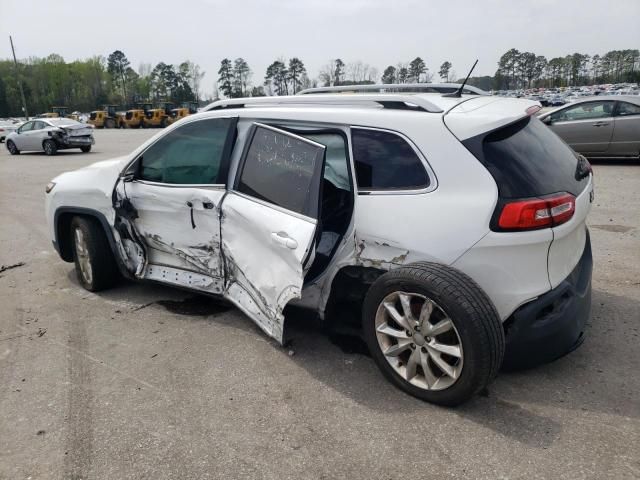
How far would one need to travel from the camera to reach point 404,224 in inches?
113

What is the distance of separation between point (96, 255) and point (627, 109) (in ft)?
36.4

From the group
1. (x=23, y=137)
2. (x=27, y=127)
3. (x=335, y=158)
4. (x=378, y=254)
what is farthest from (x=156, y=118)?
(x=378, y=254)

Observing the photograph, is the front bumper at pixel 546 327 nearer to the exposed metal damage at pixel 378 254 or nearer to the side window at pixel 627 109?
the exposed metal damage at pixel 378 254

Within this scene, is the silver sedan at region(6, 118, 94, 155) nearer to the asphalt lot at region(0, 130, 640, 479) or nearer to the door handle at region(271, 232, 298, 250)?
the asphalt lot at region(0, 130, 640, 479)

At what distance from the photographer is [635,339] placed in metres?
3.44

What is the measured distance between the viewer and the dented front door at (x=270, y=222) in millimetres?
3066

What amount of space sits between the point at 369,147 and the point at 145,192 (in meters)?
2.05

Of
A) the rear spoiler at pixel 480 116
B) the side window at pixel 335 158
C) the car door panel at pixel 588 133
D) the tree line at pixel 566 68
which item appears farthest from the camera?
the tree line at pixel 566 68

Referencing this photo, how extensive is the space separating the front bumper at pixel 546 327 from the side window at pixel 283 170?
4.25ft

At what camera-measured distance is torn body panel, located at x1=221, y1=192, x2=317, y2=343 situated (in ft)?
10.1

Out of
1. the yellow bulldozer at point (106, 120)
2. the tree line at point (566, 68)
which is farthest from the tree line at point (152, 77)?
the yellow bulldozer at point (106, 120)

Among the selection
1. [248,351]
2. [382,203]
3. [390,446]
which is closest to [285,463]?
[390,446]

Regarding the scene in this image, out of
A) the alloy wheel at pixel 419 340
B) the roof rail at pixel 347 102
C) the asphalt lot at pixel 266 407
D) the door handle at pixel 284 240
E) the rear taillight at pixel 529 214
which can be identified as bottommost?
the asphalt lot at pixel 266 407

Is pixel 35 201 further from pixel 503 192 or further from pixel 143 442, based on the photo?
pixel 503 192
